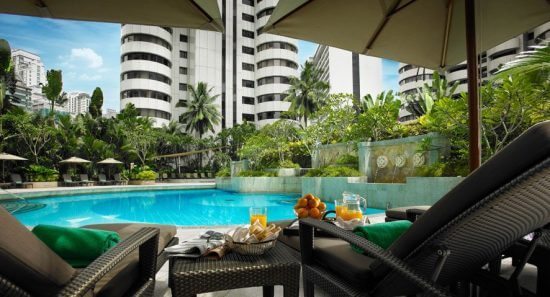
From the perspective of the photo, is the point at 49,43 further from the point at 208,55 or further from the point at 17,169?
the point at 17,169

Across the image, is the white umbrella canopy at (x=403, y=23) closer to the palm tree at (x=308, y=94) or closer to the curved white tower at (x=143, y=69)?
the palm tree at (x=308, y=94)

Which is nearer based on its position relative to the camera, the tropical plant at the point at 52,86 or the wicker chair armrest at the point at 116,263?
the wicker chair armrest at the point at 116,263

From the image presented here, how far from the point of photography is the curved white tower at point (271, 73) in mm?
39656

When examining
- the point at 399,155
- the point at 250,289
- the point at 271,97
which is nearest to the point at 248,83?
the point at 271,97

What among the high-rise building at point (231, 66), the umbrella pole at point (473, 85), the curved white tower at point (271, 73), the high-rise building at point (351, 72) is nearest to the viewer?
the umbrella pole at point (473, 85)

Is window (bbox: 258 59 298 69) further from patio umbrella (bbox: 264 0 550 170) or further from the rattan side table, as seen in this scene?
the rattan side table

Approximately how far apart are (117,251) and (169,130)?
1295 inches

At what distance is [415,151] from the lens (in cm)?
934

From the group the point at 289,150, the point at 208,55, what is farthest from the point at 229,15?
the point at 289,150

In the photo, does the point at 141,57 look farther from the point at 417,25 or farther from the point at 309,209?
the point at 309,209

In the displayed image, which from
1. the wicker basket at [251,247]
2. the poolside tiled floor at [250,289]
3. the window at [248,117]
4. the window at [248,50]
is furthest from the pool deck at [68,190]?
the window at [248,50]

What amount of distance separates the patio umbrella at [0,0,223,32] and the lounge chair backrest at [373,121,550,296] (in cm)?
316

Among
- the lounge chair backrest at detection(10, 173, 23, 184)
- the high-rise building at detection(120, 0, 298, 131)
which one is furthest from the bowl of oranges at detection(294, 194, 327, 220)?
the high-rise building at detection(120, 0, 298, 131)

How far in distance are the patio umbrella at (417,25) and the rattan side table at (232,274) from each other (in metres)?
2.93
